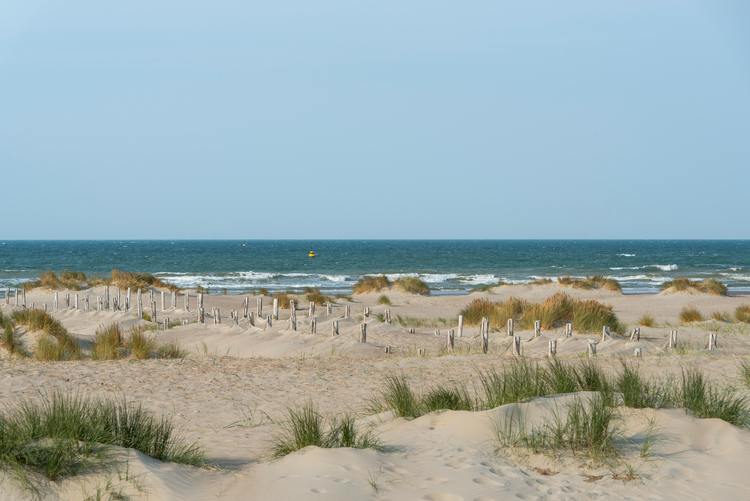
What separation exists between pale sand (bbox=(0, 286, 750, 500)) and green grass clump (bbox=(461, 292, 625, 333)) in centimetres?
115

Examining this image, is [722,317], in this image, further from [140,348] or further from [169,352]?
[140,348]

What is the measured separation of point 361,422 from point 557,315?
1357 centimetres

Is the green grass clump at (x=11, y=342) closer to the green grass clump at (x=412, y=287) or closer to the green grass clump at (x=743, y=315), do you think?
the green grass clump at (x=743, y=315)

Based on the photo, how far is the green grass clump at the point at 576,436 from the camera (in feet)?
20.2

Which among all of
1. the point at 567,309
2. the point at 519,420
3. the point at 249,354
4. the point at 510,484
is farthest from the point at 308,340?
the point at 510,484

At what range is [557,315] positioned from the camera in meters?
20.4

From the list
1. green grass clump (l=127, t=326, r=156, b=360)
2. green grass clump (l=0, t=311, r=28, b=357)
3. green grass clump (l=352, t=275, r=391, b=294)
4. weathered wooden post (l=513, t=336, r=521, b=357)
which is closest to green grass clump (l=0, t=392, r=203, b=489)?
green grass clump (l=127, t=326, r=156, b=360)

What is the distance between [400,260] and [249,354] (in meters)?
60.8

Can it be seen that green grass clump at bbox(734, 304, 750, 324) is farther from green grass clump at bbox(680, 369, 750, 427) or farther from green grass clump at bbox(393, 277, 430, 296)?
green grass clump at bbox(680, 369, 750, 427)

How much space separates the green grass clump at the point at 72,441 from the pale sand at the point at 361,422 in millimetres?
161

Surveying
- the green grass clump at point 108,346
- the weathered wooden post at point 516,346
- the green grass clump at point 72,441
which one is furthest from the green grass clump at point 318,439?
the green grass clump at point 108,346

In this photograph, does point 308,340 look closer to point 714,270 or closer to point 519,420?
point 519,420

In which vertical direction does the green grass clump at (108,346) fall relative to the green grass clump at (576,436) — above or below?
below

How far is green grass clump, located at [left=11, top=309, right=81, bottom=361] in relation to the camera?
14859 millimetres
